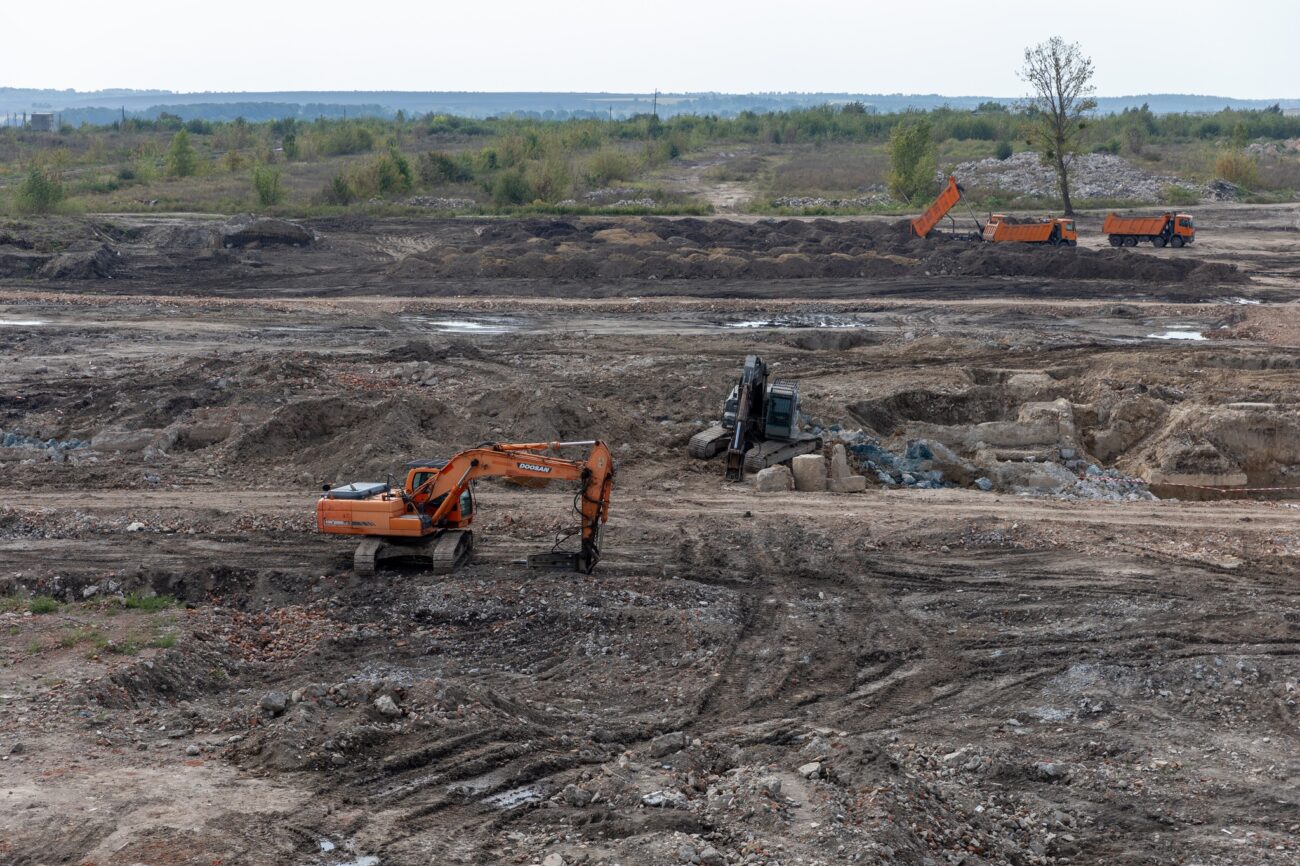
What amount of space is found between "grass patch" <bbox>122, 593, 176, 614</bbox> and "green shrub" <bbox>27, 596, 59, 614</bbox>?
692 mm

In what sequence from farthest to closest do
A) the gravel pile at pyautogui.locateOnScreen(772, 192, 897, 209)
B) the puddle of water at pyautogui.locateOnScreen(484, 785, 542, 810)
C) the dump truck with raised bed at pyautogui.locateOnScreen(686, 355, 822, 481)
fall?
1. the gravel pile at pyautogui.locateOnScreen(772, 192, 897, 209)
2. the dump truck with raised bed at pyautogui.locateOnScreen(686, 355, 822, 481)
3. the puddle of water at pyautogui.locateOnScreen(484, 785, 542, 810)

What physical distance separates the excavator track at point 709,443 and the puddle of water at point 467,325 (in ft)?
37.0

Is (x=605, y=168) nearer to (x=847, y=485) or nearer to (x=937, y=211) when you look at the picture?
(x=937, y=211)

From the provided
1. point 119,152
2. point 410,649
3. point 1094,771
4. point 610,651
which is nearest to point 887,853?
point 1094,771

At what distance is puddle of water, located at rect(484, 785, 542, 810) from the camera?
9.48 m

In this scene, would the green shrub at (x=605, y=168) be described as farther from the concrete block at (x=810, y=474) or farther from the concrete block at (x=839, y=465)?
the concrete block at (x=810, y=474)

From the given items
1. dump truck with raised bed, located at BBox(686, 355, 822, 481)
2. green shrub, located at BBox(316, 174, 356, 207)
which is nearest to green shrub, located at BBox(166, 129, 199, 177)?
green shrub, located at BBox(316, 174, 356, 207)

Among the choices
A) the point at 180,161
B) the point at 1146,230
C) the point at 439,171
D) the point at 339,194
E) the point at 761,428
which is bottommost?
the point at 761,428

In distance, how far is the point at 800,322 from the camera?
32.8 m

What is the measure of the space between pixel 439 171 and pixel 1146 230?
109 feet

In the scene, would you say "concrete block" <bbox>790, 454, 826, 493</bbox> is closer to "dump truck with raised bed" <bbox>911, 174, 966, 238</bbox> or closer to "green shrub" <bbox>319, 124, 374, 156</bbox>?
"dump truck with raised bed" <bbox>911, 174, 966, 238</bbox>

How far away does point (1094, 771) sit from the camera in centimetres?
1055

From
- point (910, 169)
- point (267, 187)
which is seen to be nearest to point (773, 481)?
point (267, 187)

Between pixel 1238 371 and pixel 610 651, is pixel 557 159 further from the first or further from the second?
pixel 610 651
